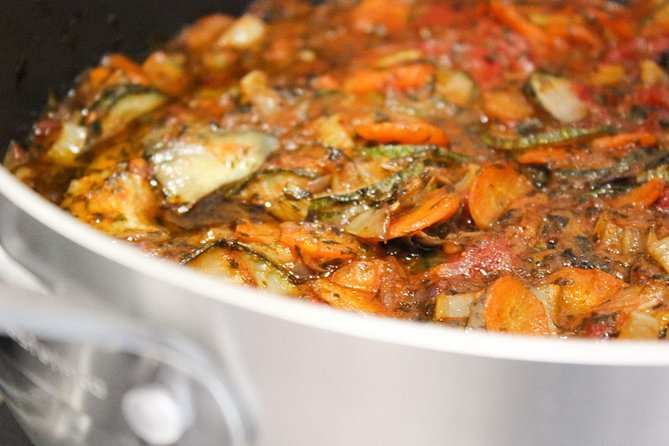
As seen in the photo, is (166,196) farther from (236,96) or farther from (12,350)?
(12,350)

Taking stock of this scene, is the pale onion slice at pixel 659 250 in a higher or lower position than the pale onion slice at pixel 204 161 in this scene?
lower

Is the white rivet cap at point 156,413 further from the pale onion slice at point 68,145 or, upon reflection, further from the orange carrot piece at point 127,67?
the orange carrot piece at point 127,67

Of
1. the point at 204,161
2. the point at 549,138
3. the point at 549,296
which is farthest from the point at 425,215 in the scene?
the point at 204,161

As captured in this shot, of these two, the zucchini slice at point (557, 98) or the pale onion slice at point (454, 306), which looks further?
the zucchini slice at point (557, 98)

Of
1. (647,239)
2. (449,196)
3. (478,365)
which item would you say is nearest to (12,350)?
(478,365)

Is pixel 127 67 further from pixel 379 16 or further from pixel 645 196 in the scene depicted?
pixel 645 196

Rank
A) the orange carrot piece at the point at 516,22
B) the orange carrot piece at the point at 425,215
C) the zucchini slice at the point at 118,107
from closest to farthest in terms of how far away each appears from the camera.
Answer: the orange carrot piece at the point at 425,215 < the zucchini slice at the point at 118,107 < the orange carrot piece at the point at 516,22

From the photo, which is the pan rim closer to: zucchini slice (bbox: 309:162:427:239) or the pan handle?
the pan handle

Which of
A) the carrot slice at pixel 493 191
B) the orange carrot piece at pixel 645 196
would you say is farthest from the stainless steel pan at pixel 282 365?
the orange carrot piece at pixel 645 196
